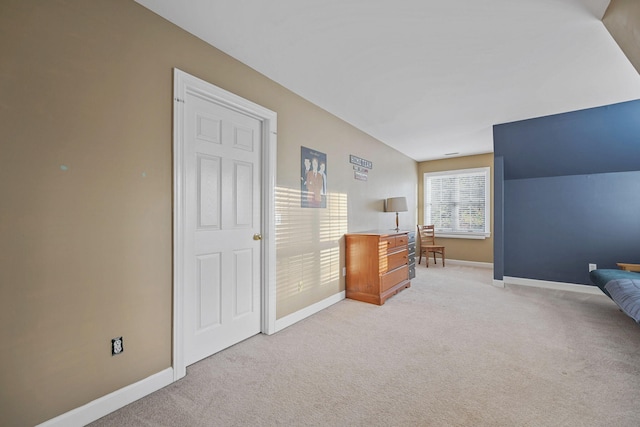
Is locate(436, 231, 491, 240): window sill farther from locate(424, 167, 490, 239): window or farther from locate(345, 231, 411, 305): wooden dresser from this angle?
locate(345, 231, 411, 305): wooden dresser

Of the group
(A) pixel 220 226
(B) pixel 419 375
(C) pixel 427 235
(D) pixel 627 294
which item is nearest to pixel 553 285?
(D) pixel 627 294

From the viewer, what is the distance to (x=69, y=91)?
149cm

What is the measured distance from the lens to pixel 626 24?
5.52 feet

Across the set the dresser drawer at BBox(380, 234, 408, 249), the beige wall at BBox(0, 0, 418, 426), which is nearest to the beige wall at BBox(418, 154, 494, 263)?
the dresser drawer at BBox(380, 234, 408, 249)

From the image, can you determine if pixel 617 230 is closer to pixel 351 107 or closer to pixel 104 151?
pixel 351 107

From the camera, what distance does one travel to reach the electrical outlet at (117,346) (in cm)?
164

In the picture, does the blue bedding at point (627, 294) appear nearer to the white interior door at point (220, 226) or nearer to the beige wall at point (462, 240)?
the beige wall at point (462, 240)

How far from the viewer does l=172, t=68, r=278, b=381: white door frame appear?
1.92m

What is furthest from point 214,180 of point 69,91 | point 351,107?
point 351,107

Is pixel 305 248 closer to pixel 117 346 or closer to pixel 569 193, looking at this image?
pixel 117 346

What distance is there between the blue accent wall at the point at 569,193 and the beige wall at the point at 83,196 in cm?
446

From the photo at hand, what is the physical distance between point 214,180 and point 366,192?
2.69m

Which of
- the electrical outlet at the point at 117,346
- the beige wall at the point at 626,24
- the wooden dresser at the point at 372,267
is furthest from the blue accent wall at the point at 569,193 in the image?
the electrical outlet at the point at 117,346

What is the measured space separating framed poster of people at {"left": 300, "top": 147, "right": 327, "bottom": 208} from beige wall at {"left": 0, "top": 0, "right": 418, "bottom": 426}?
4.06ft
